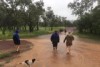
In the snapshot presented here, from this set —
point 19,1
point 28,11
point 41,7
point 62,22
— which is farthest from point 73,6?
point 62,22

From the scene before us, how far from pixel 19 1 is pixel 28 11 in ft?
31.2

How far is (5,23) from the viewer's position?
55.4m

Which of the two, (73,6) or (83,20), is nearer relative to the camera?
(83,20)

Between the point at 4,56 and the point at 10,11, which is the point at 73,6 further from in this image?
the point at 4,56

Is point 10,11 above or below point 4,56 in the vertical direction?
above

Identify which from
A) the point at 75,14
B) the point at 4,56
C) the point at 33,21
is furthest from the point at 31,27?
the point at 4,56

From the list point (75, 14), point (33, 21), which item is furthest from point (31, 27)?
point (75, 14)

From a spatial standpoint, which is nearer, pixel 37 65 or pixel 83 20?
pixel 37 65

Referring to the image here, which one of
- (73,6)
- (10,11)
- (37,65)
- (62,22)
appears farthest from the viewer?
(62,22)

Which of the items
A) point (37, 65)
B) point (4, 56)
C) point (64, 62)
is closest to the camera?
point (37, 65)

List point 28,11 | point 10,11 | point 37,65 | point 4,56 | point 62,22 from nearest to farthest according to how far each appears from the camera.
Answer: point 37,65 < point 4,56 < point 10,11 < point 28,11 < point 62,22

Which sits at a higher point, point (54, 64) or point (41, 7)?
point (41, 7)

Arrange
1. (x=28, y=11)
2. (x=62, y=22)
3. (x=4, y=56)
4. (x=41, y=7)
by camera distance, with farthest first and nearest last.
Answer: (x=62, y=22)
(x=41, y=7)
(x=28, y=11)
(x=4, y=56)

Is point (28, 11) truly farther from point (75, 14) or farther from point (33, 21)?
point (75, 14)
